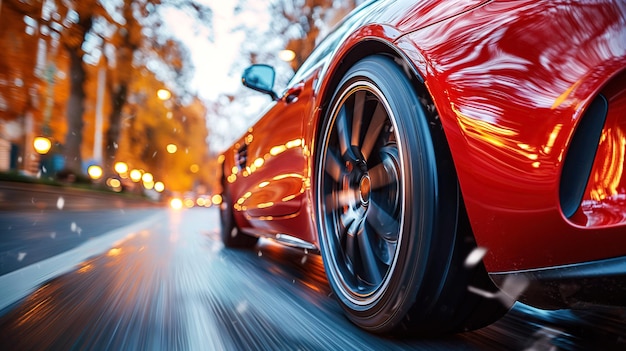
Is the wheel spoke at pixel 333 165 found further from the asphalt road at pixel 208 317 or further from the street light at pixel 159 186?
the street light at pixel 159 186

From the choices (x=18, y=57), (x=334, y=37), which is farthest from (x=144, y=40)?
(x=334, y=37)

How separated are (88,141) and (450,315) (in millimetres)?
34134

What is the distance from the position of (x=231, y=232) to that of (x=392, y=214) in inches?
152

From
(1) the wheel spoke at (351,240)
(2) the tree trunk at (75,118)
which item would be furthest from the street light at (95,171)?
(1) the wheel spoke at (351,240)

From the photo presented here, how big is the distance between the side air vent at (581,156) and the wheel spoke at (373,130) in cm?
103

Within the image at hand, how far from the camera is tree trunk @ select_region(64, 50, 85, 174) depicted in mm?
20438

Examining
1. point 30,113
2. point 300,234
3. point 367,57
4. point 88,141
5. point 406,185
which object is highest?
point 88,141

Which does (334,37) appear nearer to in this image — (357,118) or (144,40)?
(357,118)

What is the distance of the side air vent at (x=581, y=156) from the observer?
1.28m

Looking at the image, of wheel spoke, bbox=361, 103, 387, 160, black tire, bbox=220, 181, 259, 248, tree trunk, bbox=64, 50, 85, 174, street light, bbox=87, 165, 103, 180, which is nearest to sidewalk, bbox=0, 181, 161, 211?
tree trunk, bbox=64, 50, 85, 174

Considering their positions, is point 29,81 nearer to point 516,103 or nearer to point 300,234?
point 300,234

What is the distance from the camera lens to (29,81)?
9.45m

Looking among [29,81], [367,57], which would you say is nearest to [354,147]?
[367,57]

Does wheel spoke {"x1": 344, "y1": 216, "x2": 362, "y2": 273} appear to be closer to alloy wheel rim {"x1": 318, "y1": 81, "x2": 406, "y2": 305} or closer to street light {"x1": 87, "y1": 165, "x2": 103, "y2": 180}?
alloy wheel rim {"x1": 318, "y1": 81, "x2": 406, "y2": 305}
